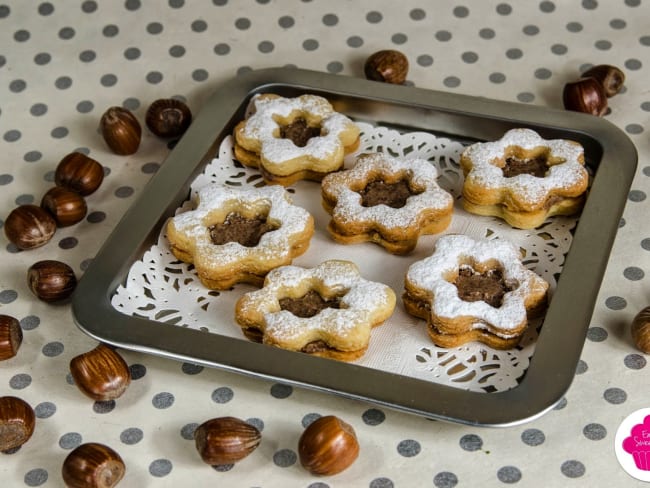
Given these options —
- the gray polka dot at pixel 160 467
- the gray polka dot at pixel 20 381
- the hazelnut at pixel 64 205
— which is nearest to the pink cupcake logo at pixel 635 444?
the gray polka dot at pixel 160 467

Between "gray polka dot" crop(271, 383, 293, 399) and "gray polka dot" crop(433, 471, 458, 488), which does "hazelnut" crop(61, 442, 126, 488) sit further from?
"gray polka dot" crop(433, 471, 458, 488)

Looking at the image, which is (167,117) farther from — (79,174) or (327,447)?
A: (327,447)

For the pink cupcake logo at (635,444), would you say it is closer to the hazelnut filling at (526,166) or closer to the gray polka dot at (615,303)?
the gray polka dot at (615,303)

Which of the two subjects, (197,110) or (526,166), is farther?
(197,110)

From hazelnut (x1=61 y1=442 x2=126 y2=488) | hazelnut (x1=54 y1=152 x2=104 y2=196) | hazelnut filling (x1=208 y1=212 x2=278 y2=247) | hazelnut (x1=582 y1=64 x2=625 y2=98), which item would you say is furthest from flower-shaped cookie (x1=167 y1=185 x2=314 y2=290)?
hazelnut (x1=582 y1=64 x2=625 y2=98)

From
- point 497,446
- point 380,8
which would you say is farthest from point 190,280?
point 380,8

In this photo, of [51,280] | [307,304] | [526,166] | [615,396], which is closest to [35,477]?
[51,280]

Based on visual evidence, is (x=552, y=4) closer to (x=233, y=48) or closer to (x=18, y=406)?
(x=233, y=48)

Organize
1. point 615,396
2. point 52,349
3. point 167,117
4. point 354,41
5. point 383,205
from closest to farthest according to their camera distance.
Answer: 1. point 615,396
2. point 52,349
3. point 383,205
4. point 167,117
5. point 354,41
